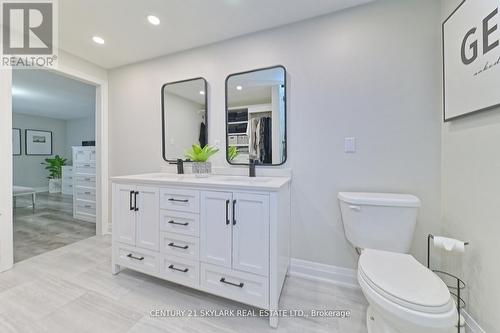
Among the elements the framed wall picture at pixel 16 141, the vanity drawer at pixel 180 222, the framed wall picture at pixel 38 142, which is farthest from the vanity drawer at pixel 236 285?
→ the framed wall picture at pixel 38 142

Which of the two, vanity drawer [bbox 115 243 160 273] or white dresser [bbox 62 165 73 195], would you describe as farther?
white dresser [bbox 62 165 73 195]

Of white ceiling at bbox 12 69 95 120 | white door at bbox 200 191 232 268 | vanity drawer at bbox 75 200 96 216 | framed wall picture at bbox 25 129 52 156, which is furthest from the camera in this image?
framed wall picture at bbox 25 129 52 156

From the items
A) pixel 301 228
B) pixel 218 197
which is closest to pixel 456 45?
pixel 301 228

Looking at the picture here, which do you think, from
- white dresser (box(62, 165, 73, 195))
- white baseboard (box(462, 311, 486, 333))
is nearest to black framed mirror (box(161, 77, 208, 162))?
white baseboard (box(462, 311, 486, 333))

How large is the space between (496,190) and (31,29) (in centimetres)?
371

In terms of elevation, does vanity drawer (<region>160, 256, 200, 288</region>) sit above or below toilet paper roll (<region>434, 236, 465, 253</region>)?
below

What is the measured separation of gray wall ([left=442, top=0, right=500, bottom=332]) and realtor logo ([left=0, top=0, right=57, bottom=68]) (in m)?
3.07

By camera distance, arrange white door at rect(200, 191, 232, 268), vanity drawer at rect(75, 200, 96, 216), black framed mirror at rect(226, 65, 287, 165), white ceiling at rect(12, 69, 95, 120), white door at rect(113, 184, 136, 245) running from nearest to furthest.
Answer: white door at rect(200, 191, 232, 268) < white door at rect(113, 184, 136, 245) < black framed mirror at rect(226, 65, 287, 165) < white ceiling at rect(12, 69, 95, 120) < vanity drawer at rect(75, 200, 96, 216)

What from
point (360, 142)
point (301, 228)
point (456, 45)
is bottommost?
point (301, 228)

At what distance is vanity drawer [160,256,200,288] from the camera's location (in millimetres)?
1546

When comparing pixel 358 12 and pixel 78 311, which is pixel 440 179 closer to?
pixel 358 12

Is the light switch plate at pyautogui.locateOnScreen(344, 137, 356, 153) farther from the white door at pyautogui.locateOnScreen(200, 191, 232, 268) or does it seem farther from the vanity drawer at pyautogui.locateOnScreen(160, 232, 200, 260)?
the vanity drawer at pyautogui.locateOnScreen(160, 232, 200, 260)

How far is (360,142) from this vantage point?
5.53 ft

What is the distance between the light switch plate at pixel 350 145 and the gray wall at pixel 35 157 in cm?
814
